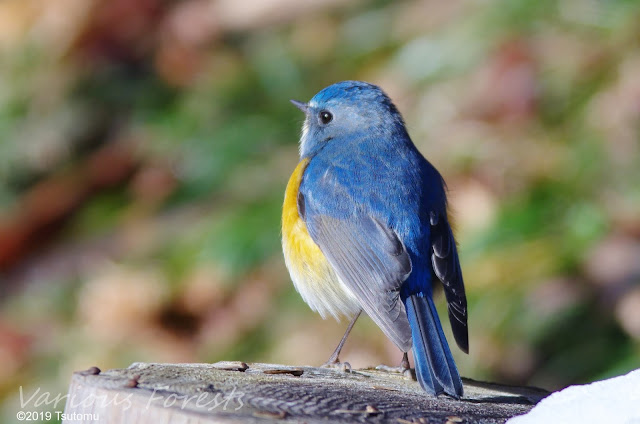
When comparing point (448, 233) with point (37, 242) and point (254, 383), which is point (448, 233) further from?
point (37, 242)

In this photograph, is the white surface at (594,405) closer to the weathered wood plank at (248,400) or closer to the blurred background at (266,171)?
the weathered wood plank at (248,400)

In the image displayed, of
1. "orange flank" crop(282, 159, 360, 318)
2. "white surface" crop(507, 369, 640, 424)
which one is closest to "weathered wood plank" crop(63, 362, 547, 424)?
"white surface" crop(507, 369, 640, 424)

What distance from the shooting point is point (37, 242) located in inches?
235

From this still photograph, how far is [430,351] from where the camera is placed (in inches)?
100

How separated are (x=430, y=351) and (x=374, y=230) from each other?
0.59 metres

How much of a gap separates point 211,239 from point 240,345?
646 mm

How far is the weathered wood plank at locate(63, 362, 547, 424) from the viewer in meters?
1.72

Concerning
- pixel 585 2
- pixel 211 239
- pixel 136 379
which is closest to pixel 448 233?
pixel 136 379

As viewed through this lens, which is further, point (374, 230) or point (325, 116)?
point (325, 116)

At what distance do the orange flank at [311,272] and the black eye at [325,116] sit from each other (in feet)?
1.52

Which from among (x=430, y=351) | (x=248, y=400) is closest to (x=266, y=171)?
(x=430, y=351)

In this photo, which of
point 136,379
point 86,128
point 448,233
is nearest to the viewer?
point 136,379

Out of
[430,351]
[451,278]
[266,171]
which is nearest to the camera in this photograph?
[430,351]

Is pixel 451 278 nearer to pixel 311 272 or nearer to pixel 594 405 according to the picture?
pixel 311 272
